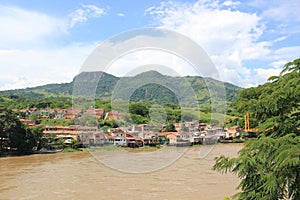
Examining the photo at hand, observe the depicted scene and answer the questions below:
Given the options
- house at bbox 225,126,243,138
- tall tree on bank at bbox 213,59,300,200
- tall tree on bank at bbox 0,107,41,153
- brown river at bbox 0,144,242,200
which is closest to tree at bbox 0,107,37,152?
tall tree on bank at bbox 0,107,41,153

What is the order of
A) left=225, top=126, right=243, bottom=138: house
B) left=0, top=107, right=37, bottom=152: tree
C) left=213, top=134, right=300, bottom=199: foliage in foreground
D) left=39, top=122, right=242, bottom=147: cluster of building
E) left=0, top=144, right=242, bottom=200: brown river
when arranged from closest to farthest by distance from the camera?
left=213, top=134, right=300, bottom=199: foliage in foreground
left=0, top=144, right=242, bottom=200: brown river
left=39, top=122, right=242, bottom=147: cluster of building
left=0, top=107, right=37, bottom=152: tree
left=225, top=126, right=243, bottom=138: house

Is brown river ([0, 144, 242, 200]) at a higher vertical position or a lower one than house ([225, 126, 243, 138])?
lower

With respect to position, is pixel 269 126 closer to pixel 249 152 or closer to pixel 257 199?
pixel 249 152

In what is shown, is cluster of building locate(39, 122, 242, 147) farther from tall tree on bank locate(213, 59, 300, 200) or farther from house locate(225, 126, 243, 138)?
tall tree on bank locate(213, 59, 300, 200)

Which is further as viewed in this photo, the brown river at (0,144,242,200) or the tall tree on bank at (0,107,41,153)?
the tall tree on bank at (0,107,41,153)

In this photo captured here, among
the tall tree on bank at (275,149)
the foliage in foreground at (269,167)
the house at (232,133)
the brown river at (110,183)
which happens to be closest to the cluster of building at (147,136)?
the house at (232,133)

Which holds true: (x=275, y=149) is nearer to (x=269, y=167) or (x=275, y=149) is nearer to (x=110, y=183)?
(x=269, y=167)
